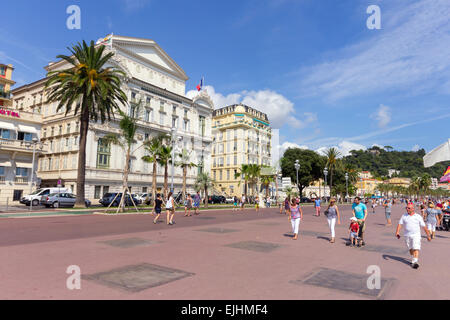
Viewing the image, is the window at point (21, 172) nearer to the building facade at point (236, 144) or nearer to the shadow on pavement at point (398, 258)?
the shadow on pavement at point (398, 258)

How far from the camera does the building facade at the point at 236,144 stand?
70.6 m

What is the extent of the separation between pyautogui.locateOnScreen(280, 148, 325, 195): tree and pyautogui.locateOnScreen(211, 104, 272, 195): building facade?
7412 millimetres

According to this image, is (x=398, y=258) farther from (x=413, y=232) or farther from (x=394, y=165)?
(x=394, y=165)

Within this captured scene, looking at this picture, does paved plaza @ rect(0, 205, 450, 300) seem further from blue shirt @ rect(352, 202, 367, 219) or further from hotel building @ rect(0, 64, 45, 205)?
hotel building @ rect(0, 64, 45, 205)

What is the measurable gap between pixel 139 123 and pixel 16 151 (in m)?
17.6

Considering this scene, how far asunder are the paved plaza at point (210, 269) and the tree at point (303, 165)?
5715 cm

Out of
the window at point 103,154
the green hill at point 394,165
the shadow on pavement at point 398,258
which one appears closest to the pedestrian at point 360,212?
the shadow on pavement at point 398,258

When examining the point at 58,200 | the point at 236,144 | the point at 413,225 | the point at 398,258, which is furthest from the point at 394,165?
the point at 413,225

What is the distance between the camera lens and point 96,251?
333 inches

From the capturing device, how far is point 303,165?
67.2 m

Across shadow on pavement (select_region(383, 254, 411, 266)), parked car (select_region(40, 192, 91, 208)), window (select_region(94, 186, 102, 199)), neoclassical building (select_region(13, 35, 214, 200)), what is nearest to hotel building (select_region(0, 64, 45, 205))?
neoclassical building (select_region(13, 35, 214, 200))
